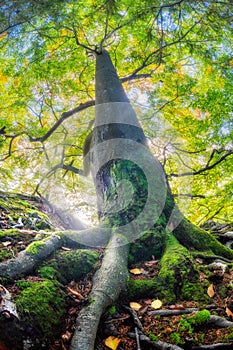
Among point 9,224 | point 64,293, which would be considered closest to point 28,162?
point 9,224

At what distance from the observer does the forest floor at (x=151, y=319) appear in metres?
1.72

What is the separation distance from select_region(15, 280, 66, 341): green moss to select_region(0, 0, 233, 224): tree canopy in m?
5.03

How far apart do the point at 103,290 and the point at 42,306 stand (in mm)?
546

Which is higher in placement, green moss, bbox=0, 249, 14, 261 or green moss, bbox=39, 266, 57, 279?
green moss, bbox=0, 249, 14, 261

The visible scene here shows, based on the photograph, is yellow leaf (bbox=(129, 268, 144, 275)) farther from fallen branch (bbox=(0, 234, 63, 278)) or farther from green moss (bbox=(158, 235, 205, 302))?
fallen branch (bbox=(0, 234, 63, 278))

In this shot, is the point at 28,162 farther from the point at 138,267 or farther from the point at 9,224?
the point at 138,267

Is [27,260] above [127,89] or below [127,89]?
below

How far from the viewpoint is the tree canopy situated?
619 centimetres

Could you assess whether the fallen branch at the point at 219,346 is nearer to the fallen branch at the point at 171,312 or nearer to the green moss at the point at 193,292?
the fallen branch at the point at 171,312

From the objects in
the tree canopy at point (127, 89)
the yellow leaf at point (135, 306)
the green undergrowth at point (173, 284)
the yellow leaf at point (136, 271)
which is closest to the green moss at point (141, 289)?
the green undergrowth at point (173, 284)

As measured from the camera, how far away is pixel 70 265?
2.45 m

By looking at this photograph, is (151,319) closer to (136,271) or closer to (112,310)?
(112,310)

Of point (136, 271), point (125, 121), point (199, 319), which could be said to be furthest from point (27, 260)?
point (125, 121)

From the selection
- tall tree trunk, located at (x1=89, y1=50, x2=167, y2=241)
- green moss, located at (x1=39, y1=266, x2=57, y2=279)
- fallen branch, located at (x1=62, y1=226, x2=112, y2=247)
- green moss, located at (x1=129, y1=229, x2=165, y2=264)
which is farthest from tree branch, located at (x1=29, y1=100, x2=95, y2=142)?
green moss, located at (x1=39, y1=266, x2=57, y2=279)
